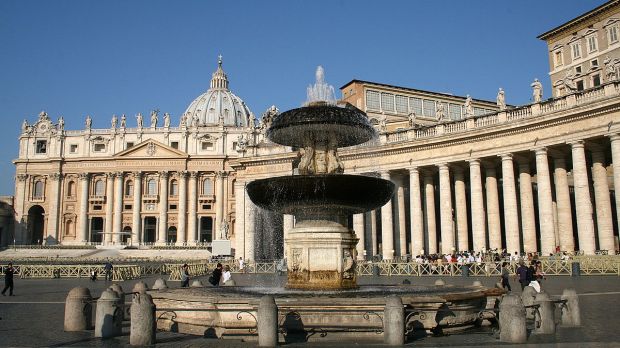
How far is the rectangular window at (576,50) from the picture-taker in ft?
193

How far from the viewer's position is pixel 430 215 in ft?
143

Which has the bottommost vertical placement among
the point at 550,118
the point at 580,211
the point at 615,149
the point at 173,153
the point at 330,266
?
the point at 330,266

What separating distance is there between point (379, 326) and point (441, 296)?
64.9 inches

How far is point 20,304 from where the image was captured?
20406 millimetres

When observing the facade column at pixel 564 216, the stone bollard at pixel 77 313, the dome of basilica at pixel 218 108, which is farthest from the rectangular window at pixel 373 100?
the dome of basilica at pixel 218 108

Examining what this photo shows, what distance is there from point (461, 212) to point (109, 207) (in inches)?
3268

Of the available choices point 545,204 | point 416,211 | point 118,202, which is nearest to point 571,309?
point 545,204

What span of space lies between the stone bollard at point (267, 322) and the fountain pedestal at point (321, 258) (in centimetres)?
457

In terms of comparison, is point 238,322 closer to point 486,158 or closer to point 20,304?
point 20,304

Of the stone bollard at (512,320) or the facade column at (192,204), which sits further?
the facade column at (192,204)

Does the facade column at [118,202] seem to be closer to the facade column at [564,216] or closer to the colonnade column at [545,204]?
the colonnade column at [545,204]

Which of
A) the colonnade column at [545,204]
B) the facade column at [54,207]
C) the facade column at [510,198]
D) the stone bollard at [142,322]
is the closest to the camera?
the stone bollard at [142,322]

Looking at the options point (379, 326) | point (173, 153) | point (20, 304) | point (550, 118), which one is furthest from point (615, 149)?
point (173, 153)

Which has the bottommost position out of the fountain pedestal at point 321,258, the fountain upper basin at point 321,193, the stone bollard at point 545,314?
the stone bollard at point 545,314
